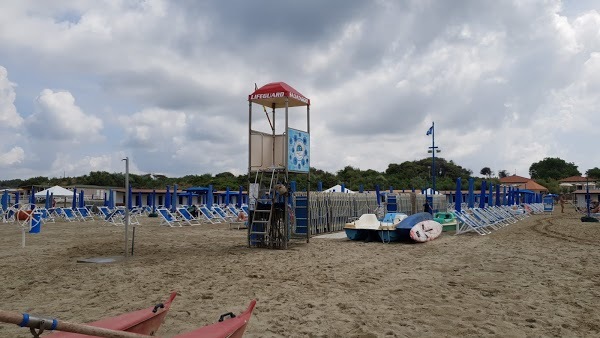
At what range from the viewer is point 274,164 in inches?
535

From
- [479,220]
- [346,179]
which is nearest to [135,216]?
[479,220]

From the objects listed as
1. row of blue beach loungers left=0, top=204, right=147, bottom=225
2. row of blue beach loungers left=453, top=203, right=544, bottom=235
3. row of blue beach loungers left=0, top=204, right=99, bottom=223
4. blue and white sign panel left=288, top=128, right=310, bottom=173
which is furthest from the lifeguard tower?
row of blue beach loungers left=0, top=204, right=99, bottom=223

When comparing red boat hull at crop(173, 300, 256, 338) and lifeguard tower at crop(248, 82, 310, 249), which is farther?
lifeguard tower at crop(248, 82, 310, 249)

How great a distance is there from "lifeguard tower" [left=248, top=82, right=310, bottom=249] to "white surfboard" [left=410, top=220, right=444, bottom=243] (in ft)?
13.2

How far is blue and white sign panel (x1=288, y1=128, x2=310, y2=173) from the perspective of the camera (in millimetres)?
13102

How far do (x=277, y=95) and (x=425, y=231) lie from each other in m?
6.73

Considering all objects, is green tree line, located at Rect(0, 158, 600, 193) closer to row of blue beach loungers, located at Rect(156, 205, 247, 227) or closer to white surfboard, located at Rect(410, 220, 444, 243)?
row of blue beach loungers, located at Rect(156, 205, 247, 227)

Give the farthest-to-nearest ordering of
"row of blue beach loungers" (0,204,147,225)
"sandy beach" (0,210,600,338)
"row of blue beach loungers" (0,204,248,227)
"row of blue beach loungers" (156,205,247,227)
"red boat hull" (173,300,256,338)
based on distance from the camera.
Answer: "row of blue beach loungers" (0,204,147,225)
"row of blue beach loungers" (0,204,248,227)
"row of blue beach loungers" (156,205,247,227)
"sandy beach" (0,210,600,338)
"red boat hull" (173,300,256,338)

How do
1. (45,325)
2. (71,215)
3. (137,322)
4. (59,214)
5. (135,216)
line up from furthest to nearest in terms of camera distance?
(59,214) → (71,215) → (135,216) → (137,322) → (45,325)

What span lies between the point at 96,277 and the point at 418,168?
7355 centimetres

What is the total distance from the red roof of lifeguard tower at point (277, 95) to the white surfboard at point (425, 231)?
17.5 feet

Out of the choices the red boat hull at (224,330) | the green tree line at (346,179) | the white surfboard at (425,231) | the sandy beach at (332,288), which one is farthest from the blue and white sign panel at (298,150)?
the green tree line at (346,179)

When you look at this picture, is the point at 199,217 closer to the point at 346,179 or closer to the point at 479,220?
the point at 479,220

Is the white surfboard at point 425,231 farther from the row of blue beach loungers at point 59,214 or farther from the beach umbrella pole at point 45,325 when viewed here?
the row of blue beach loungers at point 59,214
